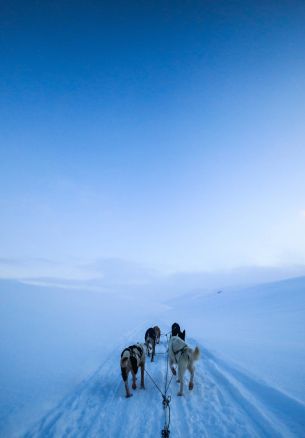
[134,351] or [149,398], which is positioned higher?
[134,351]

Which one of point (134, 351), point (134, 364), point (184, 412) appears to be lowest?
point (184, 412)

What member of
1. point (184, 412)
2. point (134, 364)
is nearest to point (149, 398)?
point (134, 364)

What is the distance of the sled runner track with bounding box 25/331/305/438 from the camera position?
14.3 ft

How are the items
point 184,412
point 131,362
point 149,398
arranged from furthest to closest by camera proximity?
point 131,362 → point 149,398 → point 184,412

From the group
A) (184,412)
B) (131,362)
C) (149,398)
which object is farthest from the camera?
(131,362)

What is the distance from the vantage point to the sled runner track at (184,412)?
4.36 meters

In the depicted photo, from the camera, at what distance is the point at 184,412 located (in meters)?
4.93

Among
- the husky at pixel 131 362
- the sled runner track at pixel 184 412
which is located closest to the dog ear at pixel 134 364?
the husky at pixel 131 362

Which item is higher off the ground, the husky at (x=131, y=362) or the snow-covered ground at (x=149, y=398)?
the husky at (x=131, y=362)

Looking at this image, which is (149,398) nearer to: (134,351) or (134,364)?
(134,364)

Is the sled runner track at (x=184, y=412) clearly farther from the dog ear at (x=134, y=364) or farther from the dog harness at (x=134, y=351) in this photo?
the dog harness at (x=134, y=351)

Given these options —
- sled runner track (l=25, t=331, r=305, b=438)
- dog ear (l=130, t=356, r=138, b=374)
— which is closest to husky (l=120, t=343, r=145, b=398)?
dog ear (l=130, t=356, r=138, b=374)

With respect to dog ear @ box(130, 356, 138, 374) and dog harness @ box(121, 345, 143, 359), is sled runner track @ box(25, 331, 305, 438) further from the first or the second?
dog harness @ box(121, 345, 143, 359)

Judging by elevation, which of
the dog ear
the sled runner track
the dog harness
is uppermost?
the dog harness
